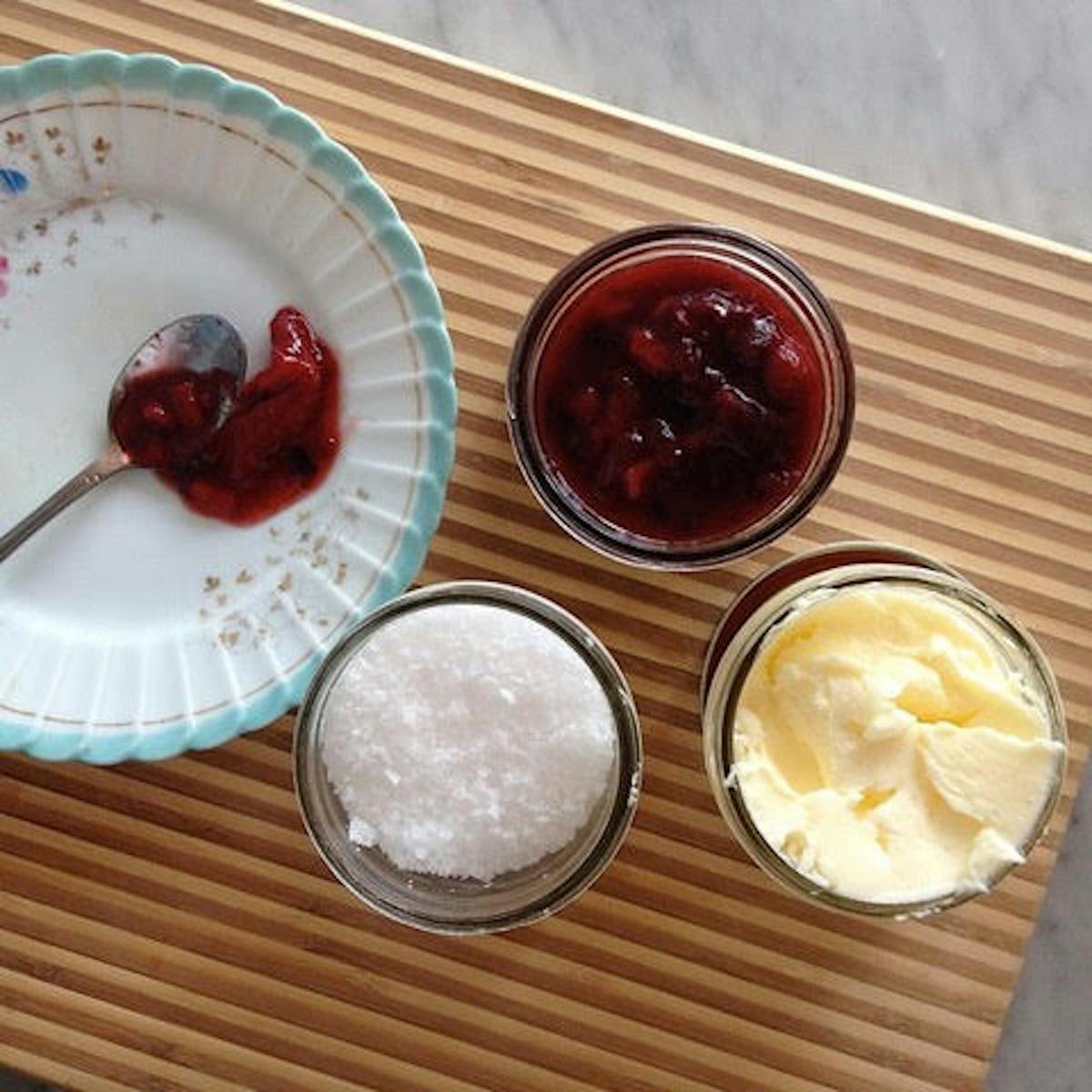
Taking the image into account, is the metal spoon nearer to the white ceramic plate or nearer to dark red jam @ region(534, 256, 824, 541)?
the white ceramic plate

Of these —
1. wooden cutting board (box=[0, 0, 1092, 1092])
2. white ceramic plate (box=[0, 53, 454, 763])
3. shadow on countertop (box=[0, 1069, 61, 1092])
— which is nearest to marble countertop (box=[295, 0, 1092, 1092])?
wooden cutting board (box=[0, 0, 1092, 1092])

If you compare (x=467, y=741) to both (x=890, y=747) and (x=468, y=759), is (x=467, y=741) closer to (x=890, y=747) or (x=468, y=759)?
(x=468, y=759)

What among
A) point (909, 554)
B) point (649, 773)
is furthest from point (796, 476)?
point (649, 773)

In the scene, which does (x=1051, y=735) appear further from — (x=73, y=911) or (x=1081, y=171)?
(x=73, y=911)

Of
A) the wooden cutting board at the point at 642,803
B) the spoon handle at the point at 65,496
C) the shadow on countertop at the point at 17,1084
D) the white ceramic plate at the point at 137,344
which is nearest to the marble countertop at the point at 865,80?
the wooden cutting board at the point at 642,803

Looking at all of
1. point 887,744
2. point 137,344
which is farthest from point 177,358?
point 887,744
